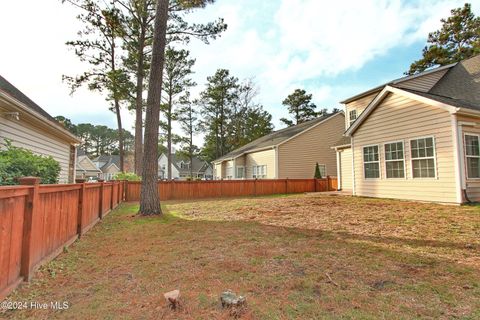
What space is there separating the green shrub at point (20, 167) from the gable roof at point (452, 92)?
10.9 m

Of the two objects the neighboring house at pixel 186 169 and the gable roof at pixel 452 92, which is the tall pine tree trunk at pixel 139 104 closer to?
the gable roof at pixel 452 92

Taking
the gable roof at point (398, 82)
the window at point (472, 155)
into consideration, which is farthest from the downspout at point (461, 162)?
the gable roof at point (398, 82)

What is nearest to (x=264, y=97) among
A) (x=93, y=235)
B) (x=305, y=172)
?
(x=305, y=172)

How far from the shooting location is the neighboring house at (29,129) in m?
6.14

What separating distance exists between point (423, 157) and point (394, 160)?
44.5 inches

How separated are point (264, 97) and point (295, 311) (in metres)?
32.8

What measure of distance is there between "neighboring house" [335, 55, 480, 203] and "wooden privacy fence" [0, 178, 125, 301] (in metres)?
9.97

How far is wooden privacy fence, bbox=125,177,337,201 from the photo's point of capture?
14.6 m

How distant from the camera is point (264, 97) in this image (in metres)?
33.6

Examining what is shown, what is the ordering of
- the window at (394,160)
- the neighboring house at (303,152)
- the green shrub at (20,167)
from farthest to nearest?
the neighboring house at (303,152), the window at (394,160), the green shrub at (20,167)

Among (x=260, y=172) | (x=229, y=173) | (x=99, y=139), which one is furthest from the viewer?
(x=99, y=139)

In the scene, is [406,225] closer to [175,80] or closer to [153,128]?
[153,128]

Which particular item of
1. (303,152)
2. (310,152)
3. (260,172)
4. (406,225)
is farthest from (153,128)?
(310,152)

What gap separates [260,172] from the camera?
20.9 m
